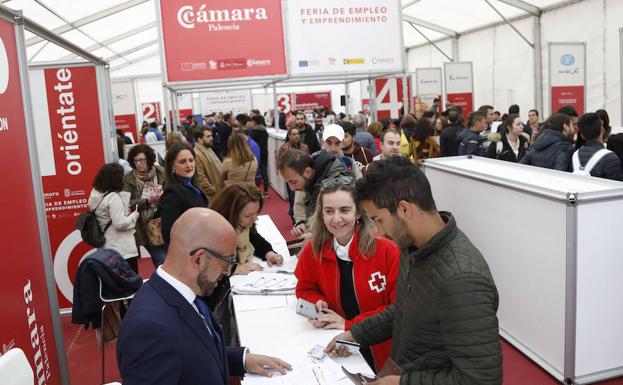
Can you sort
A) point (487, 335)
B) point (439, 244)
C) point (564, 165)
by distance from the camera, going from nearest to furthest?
point (487, 335) → point (439, 244) → point (564, 165)

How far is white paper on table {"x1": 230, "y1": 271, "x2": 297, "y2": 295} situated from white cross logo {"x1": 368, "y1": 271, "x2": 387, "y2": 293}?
66 cm

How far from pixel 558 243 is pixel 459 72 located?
34.9 feet

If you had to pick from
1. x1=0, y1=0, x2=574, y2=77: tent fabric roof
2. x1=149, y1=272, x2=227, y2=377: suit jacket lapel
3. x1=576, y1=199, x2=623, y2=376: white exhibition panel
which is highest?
x1=0, y1=0, x2=574, y2=77: tent fabric roof

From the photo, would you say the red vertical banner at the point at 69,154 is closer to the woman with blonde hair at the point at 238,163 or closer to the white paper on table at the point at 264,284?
the white paper on table at the point at 264,284

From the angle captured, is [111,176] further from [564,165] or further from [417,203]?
[564,165]

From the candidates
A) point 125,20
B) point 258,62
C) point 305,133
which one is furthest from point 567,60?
point 125,20

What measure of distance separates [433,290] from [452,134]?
6.16 meters

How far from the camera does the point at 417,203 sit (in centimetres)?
158

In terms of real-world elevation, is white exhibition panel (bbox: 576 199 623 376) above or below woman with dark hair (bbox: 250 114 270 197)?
below

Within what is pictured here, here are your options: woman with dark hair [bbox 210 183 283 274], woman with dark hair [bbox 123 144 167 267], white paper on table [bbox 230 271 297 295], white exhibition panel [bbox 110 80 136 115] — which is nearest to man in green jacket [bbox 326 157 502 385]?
white paper on table [bbox 230 271 297 295]

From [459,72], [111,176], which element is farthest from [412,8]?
[111,176]

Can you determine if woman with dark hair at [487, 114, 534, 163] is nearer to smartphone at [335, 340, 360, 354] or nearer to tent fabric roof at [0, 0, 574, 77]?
smartphone at [335, 340, 360, 354]

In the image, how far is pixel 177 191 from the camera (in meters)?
3.89

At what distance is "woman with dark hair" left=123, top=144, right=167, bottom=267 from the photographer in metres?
4.51
